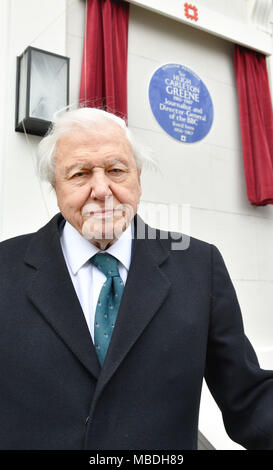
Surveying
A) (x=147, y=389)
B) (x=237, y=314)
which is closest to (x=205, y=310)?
(x=237, y=314)

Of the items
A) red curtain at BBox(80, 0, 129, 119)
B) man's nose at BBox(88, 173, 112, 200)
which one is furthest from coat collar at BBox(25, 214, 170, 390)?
red curtain at BBox(80, 0, 129, 119)

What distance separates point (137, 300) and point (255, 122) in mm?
2003

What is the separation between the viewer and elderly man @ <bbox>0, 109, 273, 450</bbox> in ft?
2.65

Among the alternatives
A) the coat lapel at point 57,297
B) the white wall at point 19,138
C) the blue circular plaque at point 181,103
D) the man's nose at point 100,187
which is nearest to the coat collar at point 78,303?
the coat lapel at point 57,297

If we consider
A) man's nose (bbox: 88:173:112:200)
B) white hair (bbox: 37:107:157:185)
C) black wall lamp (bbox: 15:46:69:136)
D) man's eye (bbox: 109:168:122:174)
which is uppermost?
black wall lamp (bbox: 15:46:69:136)

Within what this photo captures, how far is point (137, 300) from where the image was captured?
0.90m

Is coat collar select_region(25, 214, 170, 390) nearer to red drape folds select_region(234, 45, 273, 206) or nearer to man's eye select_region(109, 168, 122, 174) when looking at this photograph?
man's eye select_region(109, 168, 122, 174)

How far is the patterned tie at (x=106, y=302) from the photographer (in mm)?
859

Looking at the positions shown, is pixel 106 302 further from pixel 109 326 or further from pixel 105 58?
pixel 105 58

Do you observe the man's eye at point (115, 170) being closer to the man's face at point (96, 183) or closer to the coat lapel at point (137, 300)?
the man's face at point (96, 183)

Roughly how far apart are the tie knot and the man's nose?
0.14 meters

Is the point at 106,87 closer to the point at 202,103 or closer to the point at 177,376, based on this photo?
the point at 202,103

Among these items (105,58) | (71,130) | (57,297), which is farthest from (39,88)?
(57,297)

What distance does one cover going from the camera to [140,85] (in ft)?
7.62
